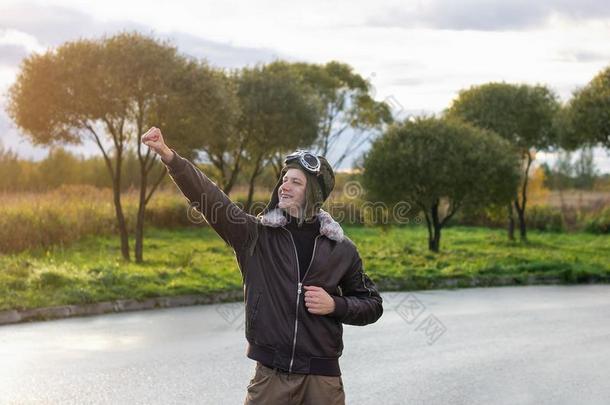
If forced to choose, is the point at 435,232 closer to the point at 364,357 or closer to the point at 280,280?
the point at 364,357

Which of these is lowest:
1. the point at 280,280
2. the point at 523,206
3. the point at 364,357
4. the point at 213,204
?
the point at 364,357

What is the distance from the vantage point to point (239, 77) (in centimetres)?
3541

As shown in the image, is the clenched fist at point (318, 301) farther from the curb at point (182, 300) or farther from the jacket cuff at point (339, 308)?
the curb at point (182, 300)

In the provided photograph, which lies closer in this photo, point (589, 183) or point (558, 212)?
point (558, 212)

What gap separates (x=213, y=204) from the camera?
158 inches

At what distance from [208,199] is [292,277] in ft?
1.67

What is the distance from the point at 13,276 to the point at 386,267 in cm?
824

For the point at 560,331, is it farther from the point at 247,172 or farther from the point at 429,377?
the point at 247,172

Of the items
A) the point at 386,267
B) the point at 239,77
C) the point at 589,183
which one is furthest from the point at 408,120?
the point at 589,183

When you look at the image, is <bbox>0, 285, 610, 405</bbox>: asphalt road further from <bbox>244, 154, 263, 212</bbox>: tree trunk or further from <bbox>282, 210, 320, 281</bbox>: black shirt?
<bbox>244, 154, 263, 212</bbox>: tree trunk

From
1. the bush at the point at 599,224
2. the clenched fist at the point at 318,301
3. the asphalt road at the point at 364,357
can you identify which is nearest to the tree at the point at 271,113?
the bush at the point at 599,224

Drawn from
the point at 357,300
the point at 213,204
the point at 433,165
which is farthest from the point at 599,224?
the point at 213,204

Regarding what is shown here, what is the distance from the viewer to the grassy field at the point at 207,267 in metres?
14.2

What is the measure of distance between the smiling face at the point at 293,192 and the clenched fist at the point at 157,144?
0.54 metres
